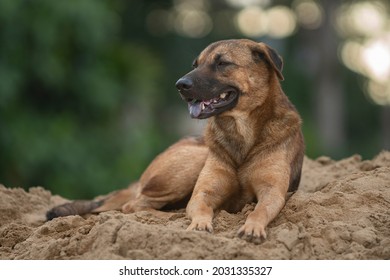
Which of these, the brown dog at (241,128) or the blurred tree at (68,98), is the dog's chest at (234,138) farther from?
the blurred tree at (68,98)

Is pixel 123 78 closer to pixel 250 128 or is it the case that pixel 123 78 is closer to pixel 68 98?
pixel 68 98

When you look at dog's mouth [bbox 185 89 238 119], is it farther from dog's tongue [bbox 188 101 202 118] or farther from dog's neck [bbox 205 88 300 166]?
dog's neck [bbox 205 88 300 166]

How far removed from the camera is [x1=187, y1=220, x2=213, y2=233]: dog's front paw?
6.58 meters

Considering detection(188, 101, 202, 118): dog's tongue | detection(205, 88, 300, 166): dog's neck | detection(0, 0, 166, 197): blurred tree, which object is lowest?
detection(0, 0, 166, 197): blurred tree

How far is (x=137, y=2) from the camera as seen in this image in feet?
90.8

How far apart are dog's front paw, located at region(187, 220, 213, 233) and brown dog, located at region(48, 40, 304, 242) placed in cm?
41

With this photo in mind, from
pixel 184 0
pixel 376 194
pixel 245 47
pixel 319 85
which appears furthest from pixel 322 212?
pixel 184 0

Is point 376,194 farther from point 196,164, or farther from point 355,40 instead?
point 355,40

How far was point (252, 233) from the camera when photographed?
6.38m

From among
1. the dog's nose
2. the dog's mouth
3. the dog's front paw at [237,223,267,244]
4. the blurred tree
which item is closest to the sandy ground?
the dog's front paw at [237,223,267,244]

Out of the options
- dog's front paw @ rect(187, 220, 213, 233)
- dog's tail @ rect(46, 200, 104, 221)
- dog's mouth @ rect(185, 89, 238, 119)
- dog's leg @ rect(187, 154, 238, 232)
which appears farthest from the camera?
dog's tail @ rect(46, 200, 104, 221)

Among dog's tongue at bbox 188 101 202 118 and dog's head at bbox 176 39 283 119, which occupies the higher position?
dog's head at bbox 176 39 283 119

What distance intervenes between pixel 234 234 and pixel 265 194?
793 millimetres

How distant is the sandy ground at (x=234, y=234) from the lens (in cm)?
618
